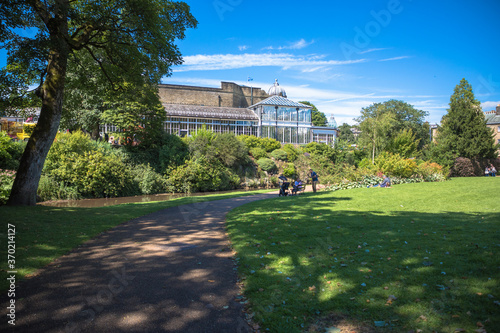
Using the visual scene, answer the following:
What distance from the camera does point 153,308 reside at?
3.81 meters

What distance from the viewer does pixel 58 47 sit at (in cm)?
968

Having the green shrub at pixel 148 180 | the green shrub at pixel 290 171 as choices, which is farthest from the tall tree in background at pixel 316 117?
the green shrub at pixel 148 180

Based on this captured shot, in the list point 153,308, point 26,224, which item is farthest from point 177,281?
point 26,224

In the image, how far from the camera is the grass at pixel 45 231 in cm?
524

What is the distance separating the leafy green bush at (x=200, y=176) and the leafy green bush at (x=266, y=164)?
538 cm

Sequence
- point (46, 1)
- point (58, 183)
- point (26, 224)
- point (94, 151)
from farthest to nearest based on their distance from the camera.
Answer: point (94, 151) → point (58, 183) → point (46, 1) → point (26, 224)

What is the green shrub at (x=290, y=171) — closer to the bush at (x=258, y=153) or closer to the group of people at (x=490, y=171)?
the bush at (x=258, y=153)

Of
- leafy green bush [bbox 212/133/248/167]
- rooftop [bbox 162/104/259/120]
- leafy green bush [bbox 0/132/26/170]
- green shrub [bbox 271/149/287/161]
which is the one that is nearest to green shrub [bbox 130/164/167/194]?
leafy green bush [bbox 212/133/248/167]

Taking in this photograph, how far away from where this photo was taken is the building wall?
2024 inches

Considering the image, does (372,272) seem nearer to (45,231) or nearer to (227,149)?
(45,231)

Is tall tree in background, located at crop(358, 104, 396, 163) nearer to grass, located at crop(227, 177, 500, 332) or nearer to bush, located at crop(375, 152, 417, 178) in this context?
bush, located at crop(375, 152, 417, 178)

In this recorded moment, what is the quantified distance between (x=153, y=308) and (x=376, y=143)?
2969cm

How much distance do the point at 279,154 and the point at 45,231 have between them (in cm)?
2846

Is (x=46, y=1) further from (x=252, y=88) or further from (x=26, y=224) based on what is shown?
(x=252, y=88)
